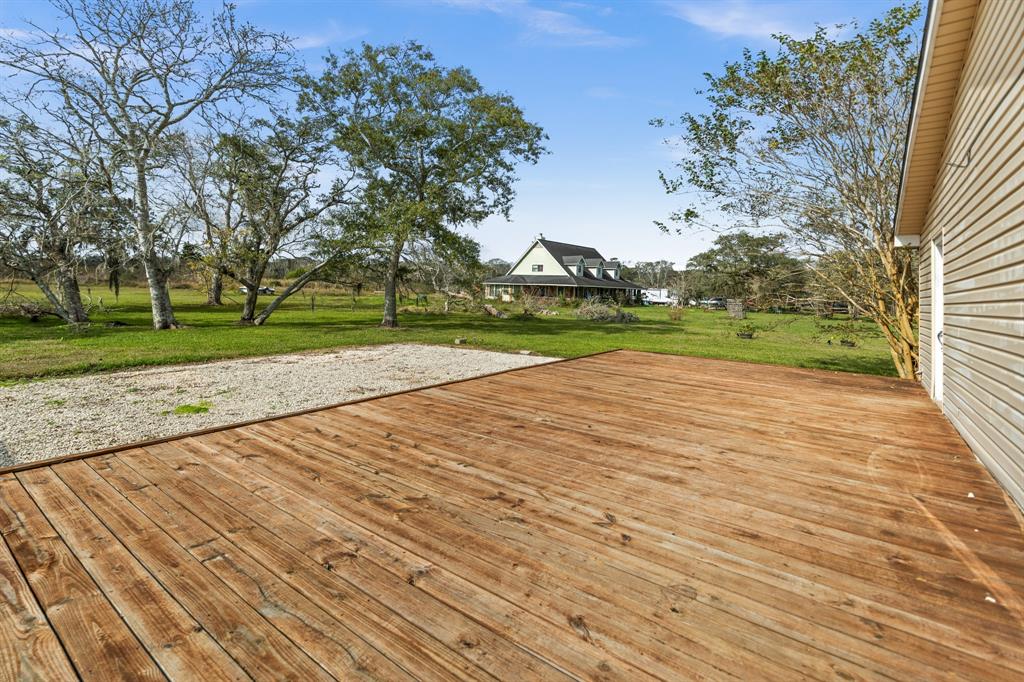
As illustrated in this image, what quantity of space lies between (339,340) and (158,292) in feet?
17.7

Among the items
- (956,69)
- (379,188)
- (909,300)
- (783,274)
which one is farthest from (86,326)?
(909,300)

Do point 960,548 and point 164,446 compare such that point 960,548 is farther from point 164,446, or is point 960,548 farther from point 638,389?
point 164,446

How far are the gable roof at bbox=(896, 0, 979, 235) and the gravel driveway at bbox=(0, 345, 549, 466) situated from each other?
240 inches

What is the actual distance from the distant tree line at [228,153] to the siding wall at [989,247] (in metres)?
Result: 12.0

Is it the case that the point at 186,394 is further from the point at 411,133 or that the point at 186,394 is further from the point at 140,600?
the point at 411,133

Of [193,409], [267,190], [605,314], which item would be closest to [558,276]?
[605,314]

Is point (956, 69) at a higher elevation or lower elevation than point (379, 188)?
lower

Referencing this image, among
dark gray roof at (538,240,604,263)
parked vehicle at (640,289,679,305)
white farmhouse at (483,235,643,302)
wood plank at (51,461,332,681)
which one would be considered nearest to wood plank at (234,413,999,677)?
wood plank at (51,461,332,681)

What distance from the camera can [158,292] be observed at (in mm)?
12703

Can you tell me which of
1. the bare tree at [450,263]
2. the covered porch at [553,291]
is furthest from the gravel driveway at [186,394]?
the covered porch at [553,291]

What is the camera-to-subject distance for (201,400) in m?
5.76

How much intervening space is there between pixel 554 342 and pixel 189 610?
11.5 meters

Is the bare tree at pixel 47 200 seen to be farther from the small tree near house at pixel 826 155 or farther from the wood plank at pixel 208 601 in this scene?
the small tree near house at pixel 826 155

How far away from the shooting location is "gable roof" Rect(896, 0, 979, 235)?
3400 millimetres
